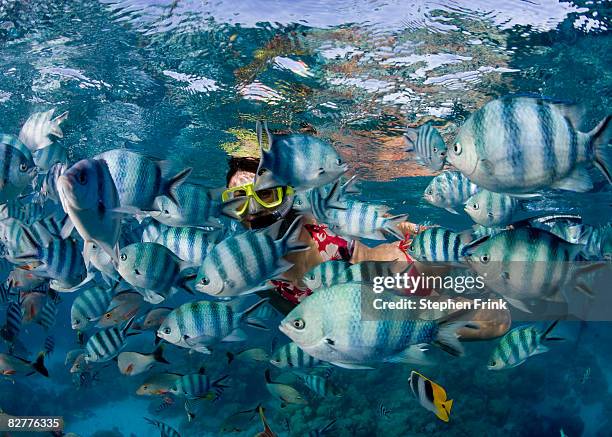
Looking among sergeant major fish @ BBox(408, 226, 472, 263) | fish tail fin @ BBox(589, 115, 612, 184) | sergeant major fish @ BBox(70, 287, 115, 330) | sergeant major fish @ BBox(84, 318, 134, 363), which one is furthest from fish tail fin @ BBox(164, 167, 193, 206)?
sergeant major fish @ BBox(84, 318, 134, 363)

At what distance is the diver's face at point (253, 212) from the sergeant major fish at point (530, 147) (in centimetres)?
311

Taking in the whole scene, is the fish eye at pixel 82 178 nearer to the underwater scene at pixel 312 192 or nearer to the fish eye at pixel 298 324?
the underwater scene at pixel 312 192

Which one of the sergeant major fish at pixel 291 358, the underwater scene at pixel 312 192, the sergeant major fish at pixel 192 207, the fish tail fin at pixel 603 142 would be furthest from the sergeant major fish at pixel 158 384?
the fish tail fin at pixel 603 142

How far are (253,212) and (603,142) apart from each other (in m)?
3.83

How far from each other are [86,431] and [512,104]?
32457 mm

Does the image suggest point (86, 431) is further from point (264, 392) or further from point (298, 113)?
point (298, 113)

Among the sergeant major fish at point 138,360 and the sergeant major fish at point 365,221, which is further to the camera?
the sergeant major fish at point 138,360

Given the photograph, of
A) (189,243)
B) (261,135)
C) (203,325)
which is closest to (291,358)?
(203,325)

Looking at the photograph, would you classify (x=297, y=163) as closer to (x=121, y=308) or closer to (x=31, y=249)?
(x=31, y=249)

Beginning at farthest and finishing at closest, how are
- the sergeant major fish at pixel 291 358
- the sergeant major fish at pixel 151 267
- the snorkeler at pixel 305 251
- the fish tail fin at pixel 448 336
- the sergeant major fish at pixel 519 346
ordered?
the sergeant major fish at pixel 291 358, the snorkeler at pixel 305 251, the sergeant major fish at pixel 519 346, the sergeant major fish at pixel 151 267, the fish tail fin at pixel 448 336

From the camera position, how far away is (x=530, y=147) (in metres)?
2.45

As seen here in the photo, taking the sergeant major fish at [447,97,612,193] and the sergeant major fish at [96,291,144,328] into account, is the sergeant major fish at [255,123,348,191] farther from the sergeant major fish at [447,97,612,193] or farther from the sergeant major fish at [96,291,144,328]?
the sergeant major fish at [96,291,144,328]

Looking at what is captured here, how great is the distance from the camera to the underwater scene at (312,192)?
2.80 meters

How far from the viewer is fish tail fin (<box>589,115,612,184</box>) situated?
→ 2309 millimetres
